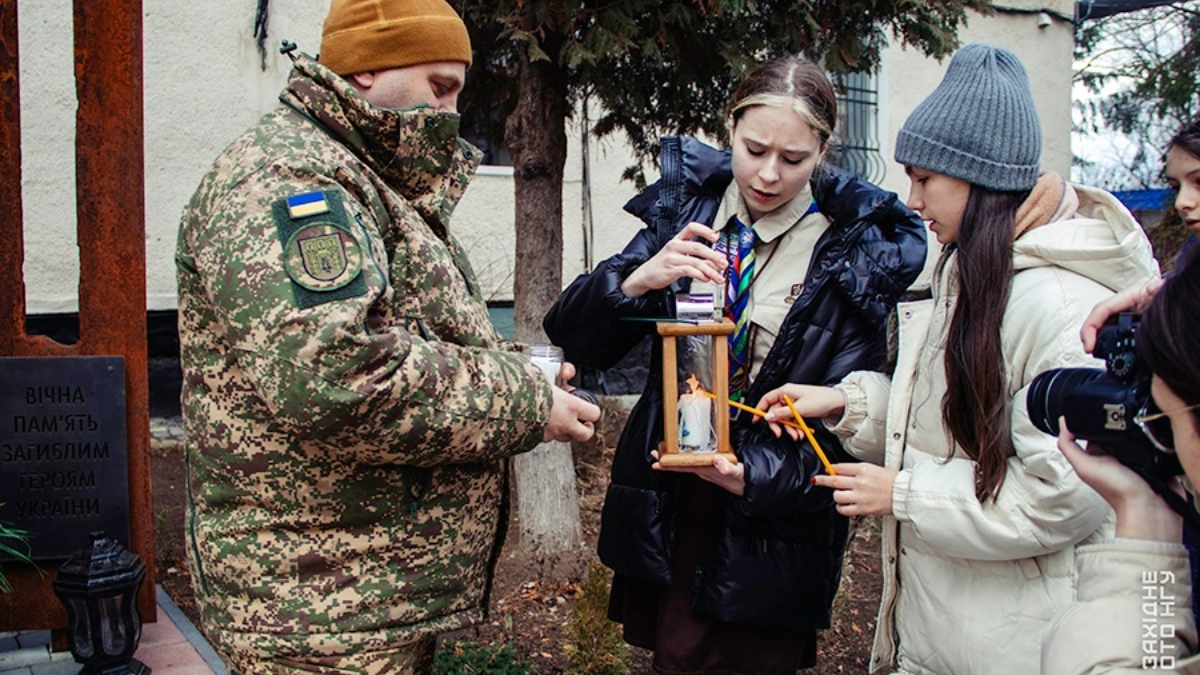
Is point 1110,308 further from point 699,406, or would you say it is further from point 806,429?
point 699,406

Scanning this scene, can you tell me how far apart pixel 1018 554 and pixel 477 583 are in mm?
1078

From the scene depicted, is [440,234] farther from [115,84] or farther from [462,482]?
[115,84]

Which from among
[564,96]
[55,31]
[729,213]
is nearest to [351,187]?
[729,213]

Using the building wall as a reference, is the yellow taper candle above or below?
below

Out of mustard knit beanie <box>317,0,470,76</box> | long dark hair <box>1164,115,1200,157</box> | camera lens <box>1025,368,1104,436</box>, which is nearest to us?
camera lens <box>1025,368,1104,436</box>

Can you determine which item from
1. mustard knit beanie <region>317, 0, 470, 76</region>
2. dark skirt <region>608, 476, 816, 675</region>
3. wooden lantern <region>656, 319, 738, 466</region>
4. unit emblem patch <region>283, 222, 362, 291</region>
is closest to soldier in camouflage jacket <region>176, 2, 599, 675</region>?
unit emblem patch <region>283, 222, 362, 291</region>

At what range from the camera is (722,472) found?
7.72ft

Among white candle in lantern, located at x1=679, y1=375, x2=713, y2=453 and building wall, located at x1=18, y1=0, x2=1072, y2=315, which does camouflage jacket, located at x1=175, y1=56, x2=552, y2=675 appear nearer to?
white candle in lantern, located at x1=679, y1=375, x2=713, y2=453

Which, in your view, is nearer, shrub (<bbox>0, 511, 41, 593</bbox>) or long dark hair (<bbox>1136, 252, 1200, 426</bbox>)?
long dark hair (<bbox>1136, 252, 1200, 426</bbox>)

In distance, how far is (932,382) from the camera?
216 cm

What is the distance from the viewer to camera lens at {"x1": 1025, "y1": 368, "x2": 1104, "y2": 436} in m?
1.63

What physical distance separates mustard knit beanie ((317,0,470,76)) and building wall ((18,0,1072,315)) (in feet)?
13.7

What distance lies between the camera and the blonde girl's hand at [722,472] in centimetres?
233

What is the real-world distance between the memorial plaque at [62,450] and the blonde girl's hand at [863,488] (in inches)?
107
